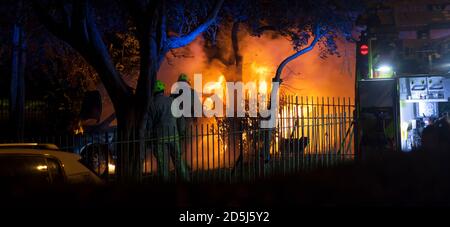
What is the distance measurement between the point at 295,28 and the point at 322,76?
5.68ft

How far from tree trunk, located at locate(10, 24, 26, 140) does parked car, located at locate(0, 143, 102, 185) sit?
563cm

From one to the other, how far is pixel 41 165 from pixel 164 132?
12.7 ft

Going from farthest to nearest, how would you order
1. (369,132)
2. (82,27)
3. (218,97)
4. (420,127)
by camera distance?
1. (218,97)
2. (420,127)
3. (369,132)
4. (82,27)

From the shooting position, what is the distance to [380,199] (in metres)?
A: 4.16

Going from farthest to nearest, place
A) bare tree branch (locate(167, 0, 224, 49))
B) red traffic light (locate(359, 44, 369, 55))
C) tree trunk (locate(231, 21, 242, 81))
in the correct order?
tree trunk (locate(231, 21, 242, 81)) < red traffic light (locate(359, 44, 369, 55)) < bare tree branch (locate(167, 0, 224, 49))

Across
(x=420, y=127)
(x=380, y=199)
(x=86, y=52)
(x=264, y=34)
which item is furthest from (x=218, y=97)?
(x=380, y=199)

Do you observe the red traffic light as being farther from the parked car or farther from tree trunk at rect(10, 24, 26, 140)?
the parked car

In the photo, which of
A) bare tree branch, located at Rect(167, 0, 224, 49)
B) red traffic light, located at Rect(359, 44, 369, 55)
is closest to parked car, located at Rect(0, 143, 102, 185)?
bare tree branch, located at Rect(167, 0, 224, 49)

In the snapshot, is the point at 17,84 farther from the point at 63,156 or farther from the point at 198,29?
the point at 63,156

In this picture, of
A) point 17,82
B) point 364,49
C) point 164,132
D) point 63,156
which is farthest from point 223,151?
point 63,156

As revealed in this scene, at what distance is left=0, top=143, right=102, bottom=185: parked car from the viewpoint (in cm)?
604

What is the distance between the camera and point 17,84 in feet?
39.6
